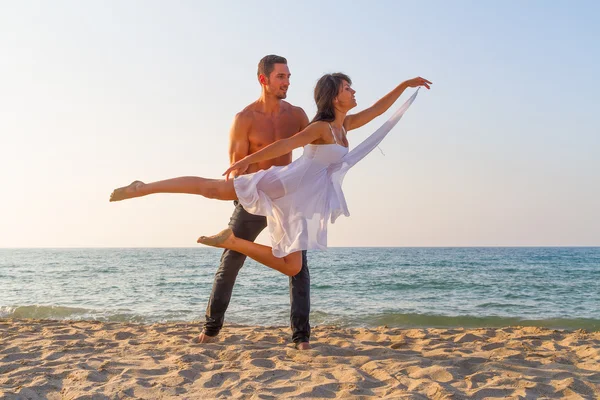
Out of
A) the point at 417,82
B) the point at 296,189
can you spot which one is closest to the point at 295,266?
the point at 296,189

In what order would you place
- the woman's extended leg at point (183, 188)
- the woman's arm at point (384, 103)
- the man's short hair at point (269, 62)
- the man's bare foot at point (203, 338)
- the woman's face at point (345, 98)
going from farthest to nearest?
the man's bare foot at point (203, 338) < the woman's arm at point (384, 103) < the man's short hair at point (269, 62) < the woman's face at point (345, 98) < the woman's extended leg at point (183, 188)

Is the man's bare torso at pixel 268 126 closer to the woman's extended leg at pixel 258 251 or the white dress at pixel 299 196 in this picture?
the white dress at pixel 299 196

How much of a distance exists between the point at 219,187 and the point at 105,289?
1209 cm

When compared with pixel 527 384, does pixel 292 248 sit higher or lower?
higher

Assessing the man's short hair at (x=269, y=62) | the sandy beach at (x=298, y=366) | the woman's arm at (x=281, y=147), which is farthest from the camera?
the man's short hair at (x=269, y=62)

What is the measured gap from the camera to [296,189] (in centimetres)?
412

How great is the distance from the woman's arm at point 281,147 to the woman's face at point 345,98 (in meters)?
0.29

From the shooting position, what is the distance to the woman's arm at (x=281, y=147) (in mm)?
3910

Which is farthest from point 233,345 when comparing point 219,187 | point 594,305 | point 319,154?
point 594,305

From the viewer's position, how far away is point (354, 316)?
9.31 metres

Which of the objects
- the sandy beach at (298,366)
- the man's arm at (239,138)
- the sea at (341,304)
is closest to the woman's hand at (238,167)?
the man's arm at (239,138)

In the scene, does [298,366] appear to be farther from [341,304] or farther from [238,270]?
[341,304]

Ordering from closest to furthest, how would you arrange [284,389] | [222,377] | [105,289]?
[284,389] < [222,377] < [105,289]

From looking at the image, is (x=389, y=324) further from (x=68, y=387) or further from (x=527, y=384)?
(x=68, y=387)
